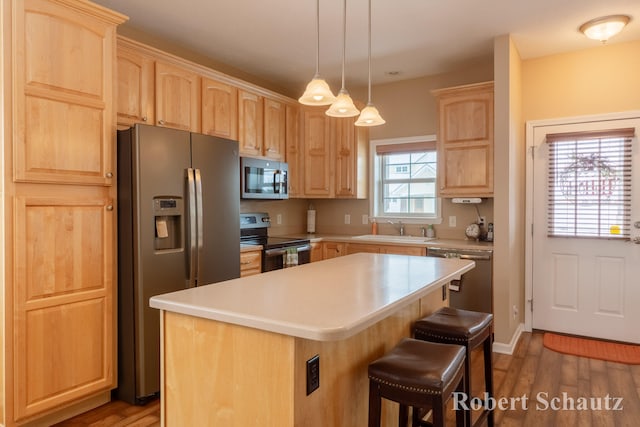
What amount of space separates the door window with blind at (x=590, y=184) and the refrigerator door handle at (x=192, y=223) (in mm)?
3326

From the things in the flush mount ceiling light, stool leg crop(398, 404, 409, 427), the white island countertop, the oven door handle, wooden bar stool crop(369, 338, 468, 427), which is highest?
the flush mount ceiling light

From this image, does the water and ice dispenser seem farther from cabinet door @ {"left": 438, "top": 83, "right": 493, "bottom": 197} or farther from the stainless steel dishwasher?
cabinet door @ {"left": 438, "top": 83, "right": 493, "bottom": 197}

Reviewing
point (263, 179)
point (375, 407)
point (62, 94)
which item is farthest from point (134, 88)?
point (375, 407)

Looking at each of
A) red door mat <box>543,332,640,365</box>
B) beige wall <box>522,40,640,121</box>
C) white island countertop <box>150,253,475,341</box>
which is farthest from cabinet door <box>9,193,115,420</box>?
beige wall <box>522,40,640,121</box>

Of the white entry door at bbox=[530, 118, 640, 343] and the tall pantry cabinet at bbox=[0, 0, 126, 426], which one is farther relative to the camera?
the white entry door at bbox=[530, 118, 640, 343]

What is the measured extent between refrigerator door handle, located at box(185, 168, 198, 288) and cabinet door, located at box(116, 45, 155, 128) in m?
0.62

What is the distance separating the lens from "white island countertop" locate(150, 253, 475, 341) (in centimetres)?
129

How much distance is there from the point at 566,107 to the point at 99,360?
174 inches

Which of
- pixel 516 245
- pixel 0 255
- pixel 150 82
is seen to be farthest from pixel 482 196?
pixel 0 255

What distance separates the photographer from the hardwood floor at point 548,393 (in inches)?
95.6

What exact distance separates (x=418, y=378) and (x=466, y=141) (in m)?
2.96

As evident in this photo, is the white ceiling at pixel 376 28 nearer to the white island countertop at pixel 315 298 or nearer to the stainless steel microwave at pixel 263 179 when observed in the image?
the stainless steel microwave at pixel 263 179

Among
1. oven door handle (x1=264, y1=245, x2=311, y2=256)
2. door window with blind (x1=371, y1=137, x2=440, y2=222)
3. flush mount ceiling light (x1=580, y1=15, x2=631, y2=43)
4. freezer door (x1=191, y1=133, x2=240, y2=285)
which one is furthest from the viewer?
door window with blind (x1=371, y1=137, x2=440, y2=222)

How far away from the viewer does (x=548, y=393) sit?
2.75 m
